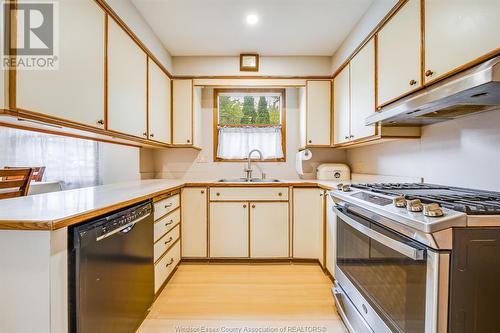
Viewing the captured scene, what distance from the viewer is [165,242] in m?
2.10

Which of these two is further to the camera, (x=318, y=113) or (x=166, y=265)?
(x=318, y=113)

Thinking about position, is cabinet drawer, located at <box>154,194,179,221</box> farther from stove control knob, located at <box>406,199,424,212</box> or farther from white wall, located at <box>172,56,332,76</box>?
stove control knob, located at <box>406,199,424,212</box>

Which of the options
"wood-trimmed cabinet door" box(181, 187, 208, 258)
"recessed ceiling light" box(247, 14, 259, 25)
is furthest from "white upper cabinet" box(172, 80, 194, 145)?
"recessed ceiling light" box(247, 14, 259, 25)

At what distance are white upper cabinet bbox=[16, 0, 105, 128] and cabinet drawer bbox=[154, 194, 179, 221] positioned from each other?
72 centimetres

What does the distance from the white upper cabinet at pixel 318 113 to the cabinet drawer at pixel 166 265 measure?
1822mm

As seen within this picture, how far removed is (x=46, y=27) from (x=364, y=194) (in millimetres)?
1873

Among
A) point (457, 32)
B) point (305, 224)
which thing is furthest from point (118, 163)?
point (457, 32)

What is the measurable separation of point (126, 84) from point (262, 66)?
1547 millimetres

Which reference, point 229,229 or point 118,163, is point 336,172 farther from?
point 118,163

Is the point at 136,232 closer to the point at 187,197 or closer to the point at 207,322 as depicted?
the point at 207,322

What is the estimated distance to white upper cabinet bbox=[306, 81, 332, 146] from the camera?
2855 millimetres

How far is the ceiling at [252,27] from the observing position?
6.60 feet

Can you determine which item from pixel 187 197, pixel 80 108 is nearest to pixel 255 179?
pixel 187 197

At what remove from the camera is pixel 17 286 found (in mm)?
901
